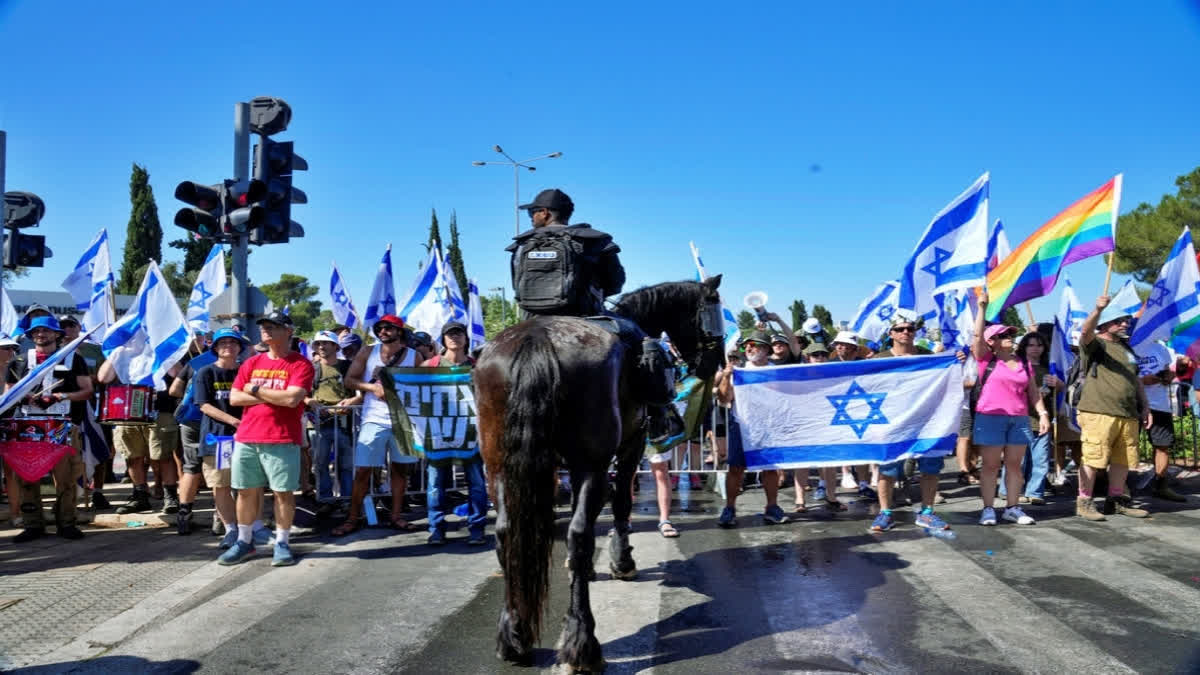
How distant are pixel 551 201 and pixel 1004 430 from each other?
5.33m

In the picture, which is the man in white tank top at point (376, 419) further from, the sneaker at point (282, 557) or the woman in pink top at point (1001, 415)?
the woman in pink top at point (1001, 415)

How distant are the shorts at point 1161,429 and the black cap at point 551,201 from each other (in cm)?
791

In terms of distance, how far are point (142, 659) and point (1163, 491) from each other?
10.0m

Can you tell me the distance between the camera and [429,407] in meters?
7.86

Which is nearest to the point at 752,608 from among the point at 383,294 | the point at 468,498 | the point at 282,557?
the point at 468,498

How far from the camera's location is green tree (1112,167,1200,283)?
3106 centimetres

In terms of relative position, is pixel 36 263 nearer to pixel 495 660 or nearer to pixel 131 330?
pixel 131 330

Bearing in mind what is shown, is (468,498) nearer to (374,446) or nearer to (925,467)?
(374,446)

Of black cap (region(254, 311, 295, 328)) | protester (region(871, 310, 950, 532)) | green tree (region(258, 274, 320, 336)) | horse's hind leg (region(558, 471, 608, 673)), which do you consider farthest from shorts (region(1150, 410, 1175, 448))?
green tree (region(258, 274, 320, 336))

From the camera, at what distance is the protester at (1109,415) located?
813 centimetres

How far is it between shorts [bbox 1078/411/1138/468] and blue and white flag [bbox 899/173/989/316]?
1993mm

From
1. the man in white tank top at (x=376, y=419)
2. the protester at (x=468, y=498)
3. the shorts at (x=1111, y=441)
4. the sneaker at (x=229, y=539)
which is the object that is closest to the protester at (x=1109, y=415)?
the shorts at (x=1111, y=441)

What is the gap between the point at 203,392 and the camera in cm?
732

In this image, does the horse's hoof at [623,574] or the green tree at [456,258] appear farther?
the green tree at [456,258]
